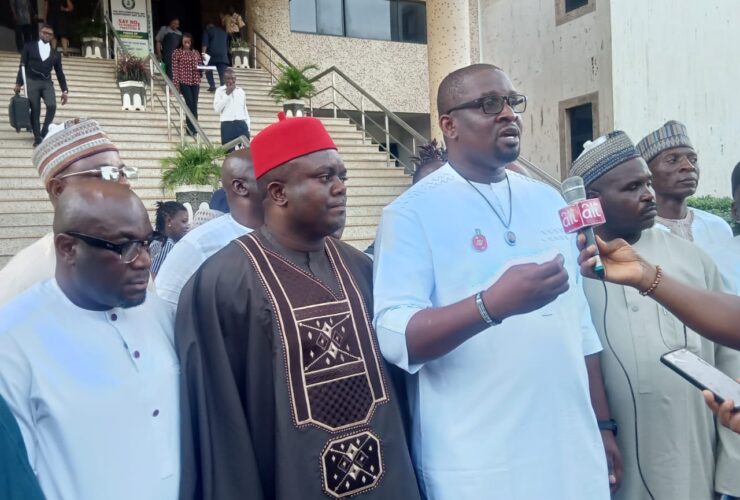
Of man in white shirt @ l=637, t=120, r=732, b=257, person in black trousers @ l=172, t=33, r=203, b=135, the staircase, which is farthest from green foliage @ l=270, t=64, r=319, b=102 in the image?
man in white shirt @ l=637, t=120, r=732, b=257

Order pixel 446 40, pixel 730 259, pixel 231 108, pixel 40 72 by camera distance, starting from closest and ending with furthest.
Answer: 1. pixel 730 259
2. pixel 40 72
3. pixel 231 108
4. pixel 446 40

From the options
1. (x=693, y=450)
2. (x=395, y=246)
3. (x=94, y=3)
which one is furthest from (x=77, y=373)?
(x=94, y=3)

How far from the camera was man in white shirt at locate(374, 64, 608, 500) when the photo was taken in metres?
2.37

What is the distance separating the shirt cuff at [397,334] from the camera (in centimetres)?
239

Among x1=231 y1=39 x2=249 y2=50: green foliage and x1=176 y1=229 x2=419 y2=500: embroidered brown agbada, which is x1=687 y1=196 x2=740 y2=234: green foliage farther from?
x1=176 y1=229 x2=419 y2=500: embroidered brown agbada

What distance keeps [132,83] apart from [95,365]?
41.9 feet

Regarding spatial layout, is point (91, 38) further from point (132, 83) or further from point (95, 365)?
point (95, 365)

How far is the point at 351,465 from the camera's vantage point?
8.00ft

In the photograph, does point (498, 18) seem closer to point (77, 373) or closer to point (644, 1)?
point (644, 1)

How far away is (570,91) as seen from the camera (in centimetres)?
1647

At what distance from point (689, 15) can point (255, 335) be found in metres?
16.7

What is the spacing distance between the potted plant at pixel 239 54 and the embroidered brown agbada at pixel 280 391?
17003 millimetres

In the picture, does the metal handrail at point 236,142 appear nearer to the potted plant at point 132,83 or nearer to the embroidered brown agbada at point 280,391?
the potted plant at point 132,83

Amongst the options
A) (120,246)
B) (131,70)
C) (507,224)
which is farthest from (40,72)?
(507,224)
